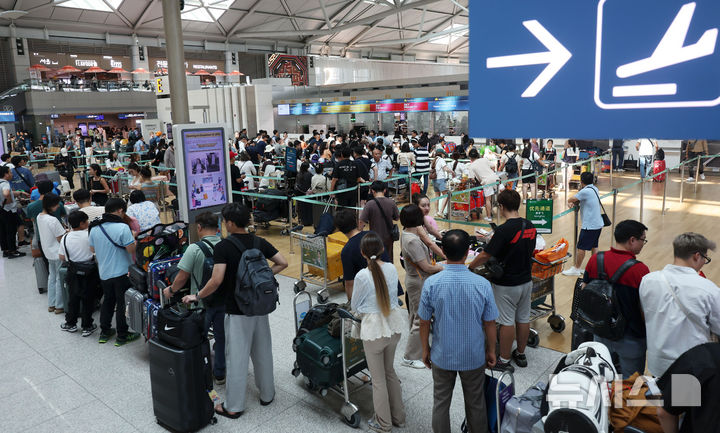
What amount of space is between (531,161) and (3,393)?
11.4 metres

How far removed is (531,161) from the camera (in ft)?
41.2

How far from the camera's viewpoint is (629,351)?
3369 millimetres

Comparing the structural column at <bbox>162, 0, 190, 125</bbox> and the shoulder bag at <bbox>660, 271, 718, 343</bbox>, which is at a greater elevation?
the structural column at <bbox>162, 0, 190, 125</bbox>

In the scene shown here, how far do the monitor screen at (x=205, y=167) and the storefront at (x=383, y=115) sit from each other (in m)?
13.1

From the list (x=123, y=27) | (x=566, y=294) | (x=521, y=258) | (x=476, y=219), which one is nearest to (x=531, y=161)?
(x=476, y=219)

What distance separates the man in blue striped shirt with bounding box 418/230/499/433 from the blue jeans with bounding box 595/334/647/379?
0.92 metres

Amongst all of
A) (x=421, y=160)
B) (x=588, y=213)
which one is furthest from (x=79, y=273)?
(x=421, y=160)

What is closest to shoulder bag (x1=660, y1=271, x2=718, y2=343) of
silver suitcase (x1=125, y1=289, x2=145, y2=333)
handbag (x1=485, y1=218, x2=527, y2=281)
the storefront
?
handbag (x1=485, y1=218, x2=527, y2=281)

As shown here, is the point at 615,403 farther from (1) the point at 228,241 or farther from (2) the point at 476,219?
(2) the point at 476,219

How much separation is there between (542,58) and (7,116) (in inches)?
1282

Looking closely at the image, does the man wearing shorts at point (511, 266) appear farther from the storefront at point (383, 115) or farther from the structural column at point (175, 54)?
the storefront at point (383, 115)

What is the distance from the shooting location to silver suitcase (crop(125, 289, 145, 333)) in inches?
192

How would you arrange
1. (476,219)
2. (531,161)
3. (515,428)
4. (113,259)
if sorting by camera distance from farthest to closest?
(531,161) → (476,219) → (113,259) → (515,428)

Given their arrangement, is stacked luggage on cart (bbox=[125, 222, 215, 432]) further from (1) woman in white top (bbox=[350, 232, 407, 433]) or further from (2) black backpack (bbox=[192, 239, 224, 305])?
(1) woman in white top (bbox=[350, 232, 407, 433])
